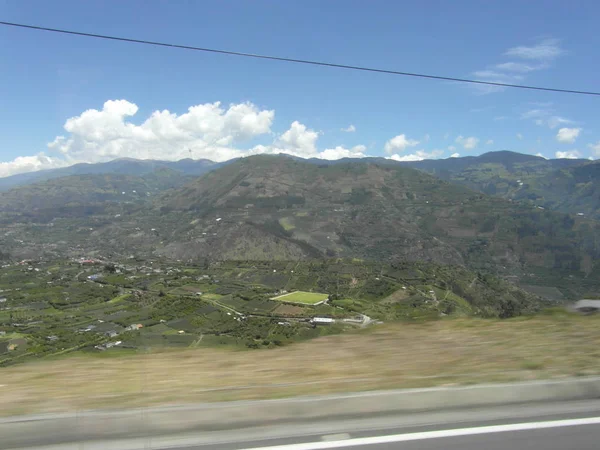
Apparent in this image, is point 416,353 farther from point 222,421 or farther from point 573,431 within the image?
point 222,421

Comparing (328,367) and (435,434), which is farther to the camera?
(328,367)

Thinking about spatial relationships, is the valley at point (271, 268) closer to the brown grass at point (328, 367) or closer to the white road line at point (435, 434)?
the brown grass at point (328, 367)

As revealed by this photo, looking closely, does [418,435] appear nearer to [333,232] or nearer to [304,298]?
[304,298]

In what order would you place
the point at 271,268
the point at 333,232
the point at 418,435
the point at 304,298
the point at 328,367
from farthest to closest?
1. the point at 333,232
2. the point at 271,268
3. the point at 304,298
4. the point at 328,367
5. the point at 418,435

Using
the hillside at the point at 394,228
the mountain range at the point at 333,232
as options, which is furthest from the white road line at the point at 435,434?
the hillside at the point at 394,228

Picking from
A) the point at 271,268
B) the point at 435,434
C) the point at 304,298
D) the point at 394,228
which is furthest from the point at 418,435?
the point at 394,228

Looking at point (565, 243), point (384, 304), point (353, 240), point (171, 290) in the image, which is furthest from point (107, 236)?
point (565, 243)
